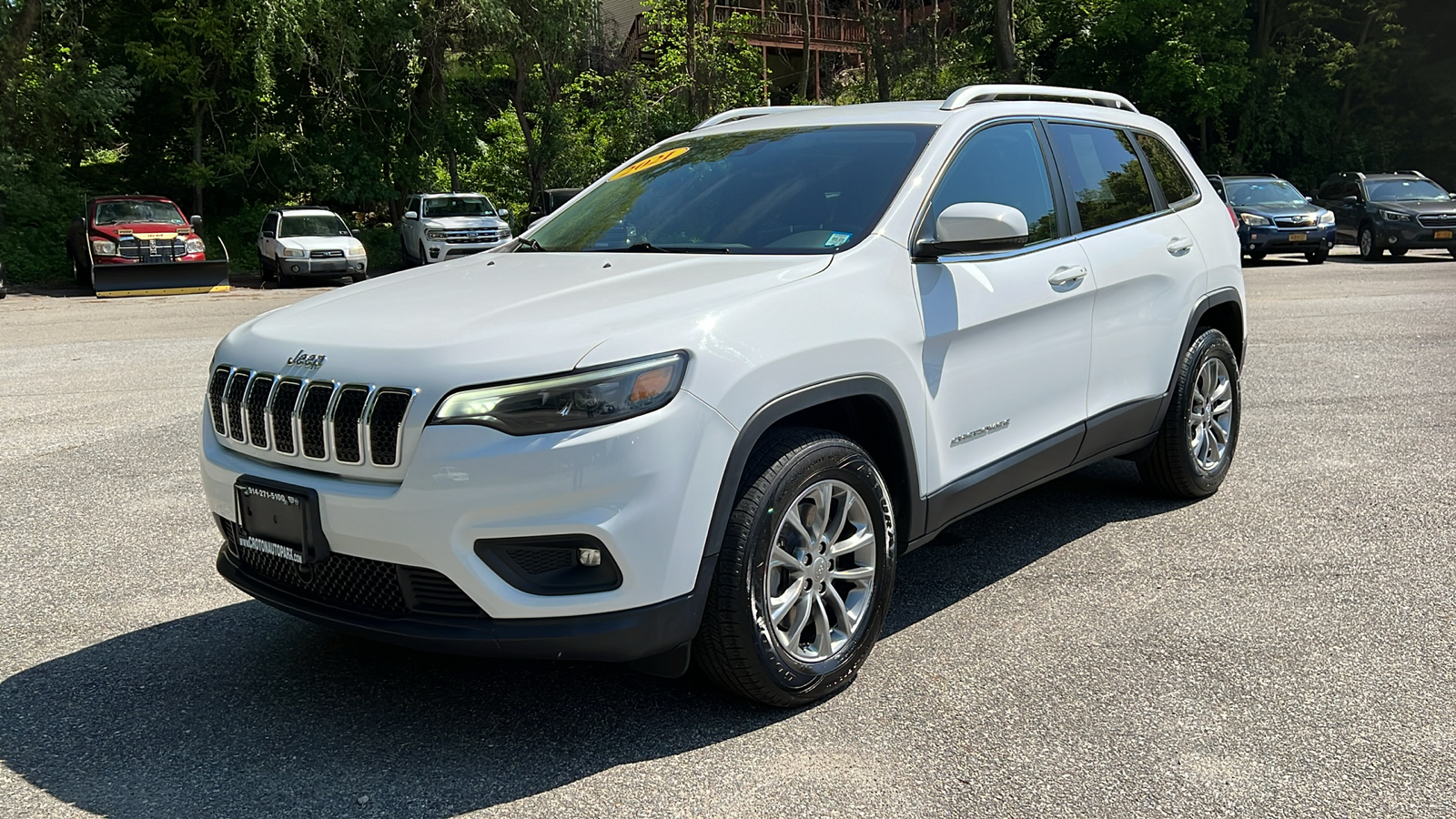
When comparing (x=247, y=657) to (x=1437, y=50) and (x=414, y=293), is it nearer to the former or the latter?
(x=414, y=293)

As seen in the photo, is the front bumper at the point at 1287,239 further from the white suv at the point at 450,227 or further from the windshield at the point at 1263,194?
the white suv at the point at 450,227

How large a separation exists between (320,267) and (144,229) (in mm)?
3223

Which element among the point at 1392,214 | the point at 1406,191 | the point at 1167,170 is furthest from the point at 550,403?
the point at 1406,191

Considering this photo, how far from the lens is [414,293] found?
12.6ft

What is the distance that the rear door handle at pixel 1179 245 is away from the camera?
539 centimetres

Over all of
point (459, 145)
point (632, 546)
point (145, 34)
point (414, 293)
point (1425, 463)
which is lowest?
point (1425, 463)

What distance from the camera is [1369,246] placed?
78.5 ft

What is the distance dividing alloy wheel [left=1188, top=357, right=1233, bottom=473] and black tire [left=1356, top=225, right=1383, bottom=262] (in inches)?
815

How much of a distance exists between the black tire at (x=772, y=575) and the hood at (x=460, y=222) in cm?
2381

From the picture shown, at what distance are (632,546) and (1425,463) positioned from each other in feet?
17.3

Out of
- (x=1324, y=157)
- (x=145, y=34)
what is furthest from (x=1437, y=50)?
(x=145, y=34)

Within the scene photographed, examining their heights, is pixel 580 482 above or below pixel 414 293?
below

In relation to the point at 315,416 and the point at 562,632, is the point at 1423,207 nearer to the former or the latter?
the point at 562,632

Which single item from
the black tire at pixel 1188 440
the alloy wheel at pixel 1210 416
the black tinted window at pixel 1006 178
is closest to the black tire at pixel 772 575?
the black tinted window at pixel 1006 178
